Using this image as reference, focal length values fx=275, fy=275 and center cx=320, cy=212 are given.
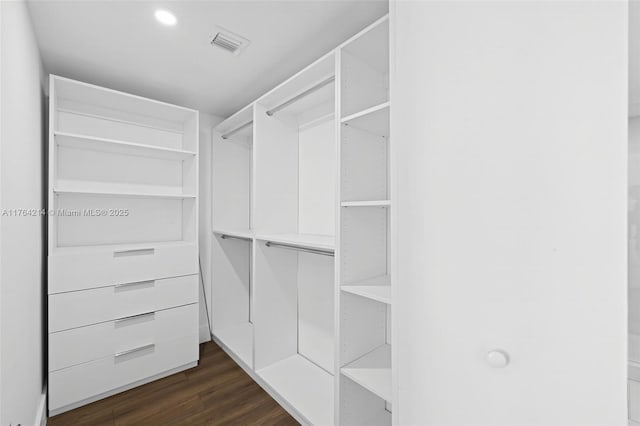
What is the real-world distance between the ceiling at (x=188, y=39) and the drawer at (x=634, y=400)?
1.60 metres

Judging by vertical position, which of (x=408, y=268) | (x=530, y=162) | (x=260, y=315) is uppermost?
(x=530, y=162)

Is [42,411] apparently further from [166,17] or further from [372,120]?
[372,120]

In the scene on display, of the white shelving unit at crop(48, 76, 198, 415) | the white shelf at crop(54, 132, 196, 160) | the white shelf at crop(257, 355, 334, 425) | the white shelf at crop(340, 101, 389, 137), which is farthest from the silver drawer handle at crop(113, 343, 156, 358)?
the white shelf at crop(340, 101, 389, 137)

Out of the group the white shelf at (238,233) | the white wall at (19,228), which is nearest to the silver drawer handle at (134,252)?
the white wall at (19,228)

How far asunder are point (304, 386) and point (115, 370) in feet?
4.43

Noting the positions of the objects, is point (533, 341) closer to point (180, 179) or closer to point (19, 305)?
point (19, 305)

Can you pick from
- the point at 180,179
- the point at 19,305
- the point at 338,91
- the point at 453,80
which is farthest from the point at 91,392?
the point at 453,80

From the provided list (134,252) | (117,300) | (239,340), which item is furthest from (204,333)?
(134,252)

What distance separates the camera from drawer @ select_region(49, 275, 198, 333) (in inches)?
69.9

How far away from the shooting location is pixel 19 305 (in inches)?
46.9

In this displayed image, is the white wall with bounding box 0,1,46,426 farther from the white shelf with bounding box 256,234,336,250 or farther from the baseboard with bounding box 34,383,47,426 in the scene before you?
the white shelf with bounding box 256,234,336,250

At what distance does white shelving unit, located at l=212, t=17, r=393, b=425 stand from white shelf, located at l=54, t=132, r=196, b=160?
0.52 meters

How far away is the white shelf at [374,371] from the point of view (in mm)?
1237

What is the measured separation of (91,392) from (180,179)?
1718 mm
